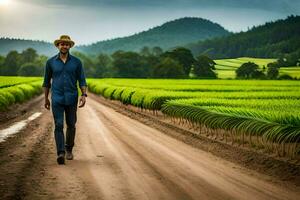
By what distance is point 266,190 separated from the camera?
7391 mm

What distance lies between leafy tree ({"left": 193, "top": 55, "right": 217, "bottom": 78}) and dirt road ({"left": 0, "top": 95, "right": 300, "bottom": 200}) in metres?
93.1

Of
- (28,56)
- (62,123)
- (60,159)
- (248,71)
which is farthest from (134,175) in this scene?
(28,56)

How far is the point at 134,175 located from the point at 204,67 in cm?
10108

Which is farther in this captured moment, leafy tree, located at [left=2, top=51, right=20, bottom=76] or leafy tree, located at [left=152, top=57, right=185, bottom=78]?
leafy tree, located at [left=2, top=51, right=20, bottom=76]

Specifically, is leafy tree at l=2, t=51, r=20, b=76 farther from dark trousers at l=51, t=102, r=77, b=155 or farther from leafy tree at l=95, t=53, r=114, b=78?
dark trousers at l=51, t=102, r=77, b=155

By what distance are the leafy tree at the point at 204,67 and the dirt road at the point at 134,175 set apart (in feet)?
306

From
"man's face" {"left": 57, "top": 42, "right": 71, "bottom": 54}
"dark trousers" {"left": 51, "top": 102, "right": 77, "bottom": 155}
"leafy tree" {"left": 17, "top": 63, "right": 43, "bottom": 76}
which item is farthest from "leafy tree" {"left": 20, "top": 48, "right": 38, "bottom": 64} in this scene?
"man's face" {"left": 57, "top": 42, "right": 71, "bottom": 54}

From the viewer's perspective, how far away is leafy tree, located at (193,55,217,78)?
10551cm

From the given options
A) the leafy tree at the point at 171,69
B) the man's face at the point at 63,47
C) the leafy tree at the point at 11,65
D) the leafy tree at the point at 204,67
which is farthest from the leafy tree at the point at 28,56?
the man's face at the point at 63,47

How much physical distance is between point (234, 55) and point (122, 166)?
562 ft

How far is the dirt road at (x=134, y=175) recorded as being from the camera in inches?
274

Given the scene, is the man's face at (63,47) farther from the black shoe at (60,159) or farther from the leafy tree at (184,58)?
the leafy tree at (184,58)

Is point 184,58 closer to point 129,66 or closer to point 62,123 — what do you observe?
point 129,66

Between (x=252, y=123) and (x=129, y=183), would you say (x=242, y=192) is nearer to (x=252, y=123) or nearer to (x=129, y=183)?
(x=129, y=183)
